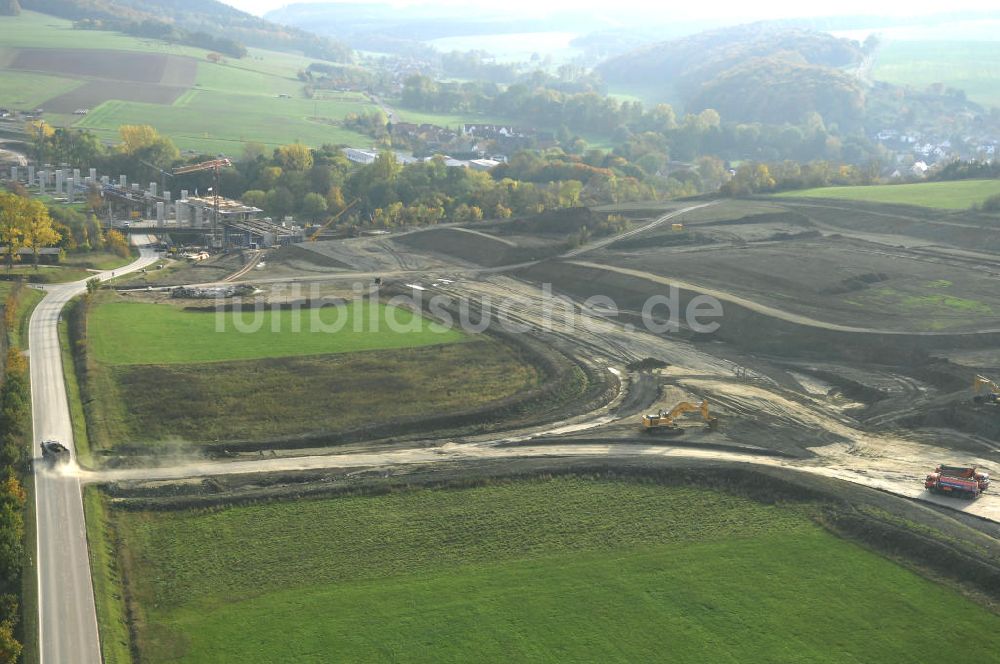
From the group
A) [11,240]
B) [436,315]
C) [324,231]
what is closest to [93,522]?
[436,315]

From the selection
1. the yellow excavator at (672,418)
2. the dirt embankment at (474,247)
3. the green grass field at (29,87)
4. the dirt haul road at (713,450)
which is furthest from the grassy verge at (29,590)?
the green grass field at (29,87)

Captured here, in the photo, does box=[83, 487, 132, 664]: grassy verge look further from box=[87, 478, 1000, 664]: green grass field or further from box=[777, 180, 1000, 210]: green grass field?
box=[777, 180, 1000, 210]: green grass field

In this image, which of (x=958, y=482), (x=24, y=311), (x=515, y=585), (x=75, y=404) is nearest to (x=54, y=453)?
(x=75, y=404)

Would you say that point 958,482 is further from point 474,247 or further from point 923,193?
point 923,193

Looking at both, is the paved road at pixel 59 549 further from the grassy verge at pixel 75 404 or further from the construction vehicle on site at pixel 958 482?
the construction vehicle on site at pixel 958 482

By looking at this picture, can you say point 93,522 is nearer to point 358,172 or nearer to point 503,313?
point 503,313

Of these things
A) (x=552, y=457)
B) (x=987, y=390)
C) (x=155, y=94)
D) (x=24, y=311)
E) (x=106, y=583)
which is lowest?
(x=106, y=583)
